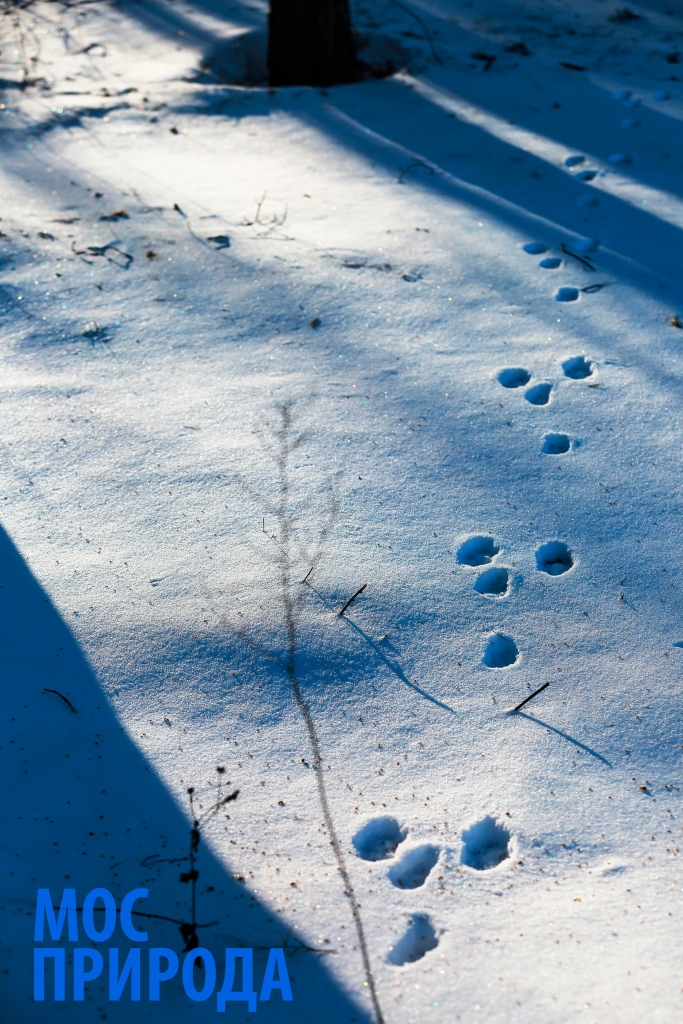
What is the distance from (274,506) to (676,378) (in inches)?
57.6

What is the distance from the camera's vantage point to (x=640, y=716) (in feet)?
5.72

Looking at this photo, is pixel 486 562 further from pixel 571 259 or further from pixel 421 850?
pixel 571 259

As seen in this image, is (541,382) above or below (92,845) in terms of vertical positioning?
above

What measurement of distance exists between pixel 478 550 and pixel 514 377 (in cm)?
79

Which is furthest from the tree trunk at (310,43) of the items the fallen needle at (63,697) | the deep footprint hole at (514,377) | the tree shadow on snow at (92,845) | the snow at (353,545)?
the fallen needle at (63,697)

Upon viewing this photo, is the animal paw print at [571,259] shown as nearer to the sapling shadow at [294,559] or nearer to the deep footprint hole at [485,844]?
the sapling shadow at [294,559]

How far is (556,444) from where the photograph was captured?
238cm

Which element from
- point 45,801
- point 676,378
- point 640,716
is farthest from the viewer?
point 676,378

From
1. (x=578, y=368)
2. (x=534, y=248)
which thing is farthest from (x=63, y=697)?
(x=534, y=248)

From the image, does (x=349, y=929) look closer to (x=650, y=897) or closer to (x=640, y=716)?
(x=650, y=897)

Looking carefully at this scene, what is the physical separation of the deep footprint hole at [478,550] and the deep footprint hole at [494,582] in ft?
0.14

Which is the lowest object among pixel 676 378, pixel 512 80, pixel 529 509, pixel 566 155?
pixel 529 509

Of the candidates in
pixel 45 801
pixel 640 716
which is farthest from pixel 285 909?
pixel 640 716

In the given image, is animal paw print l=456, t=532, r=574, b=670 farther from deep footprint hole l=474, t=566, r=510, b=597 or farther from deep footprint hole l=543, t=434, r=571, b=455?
deep footprint hole l=543, t=434, r=571, b=455
